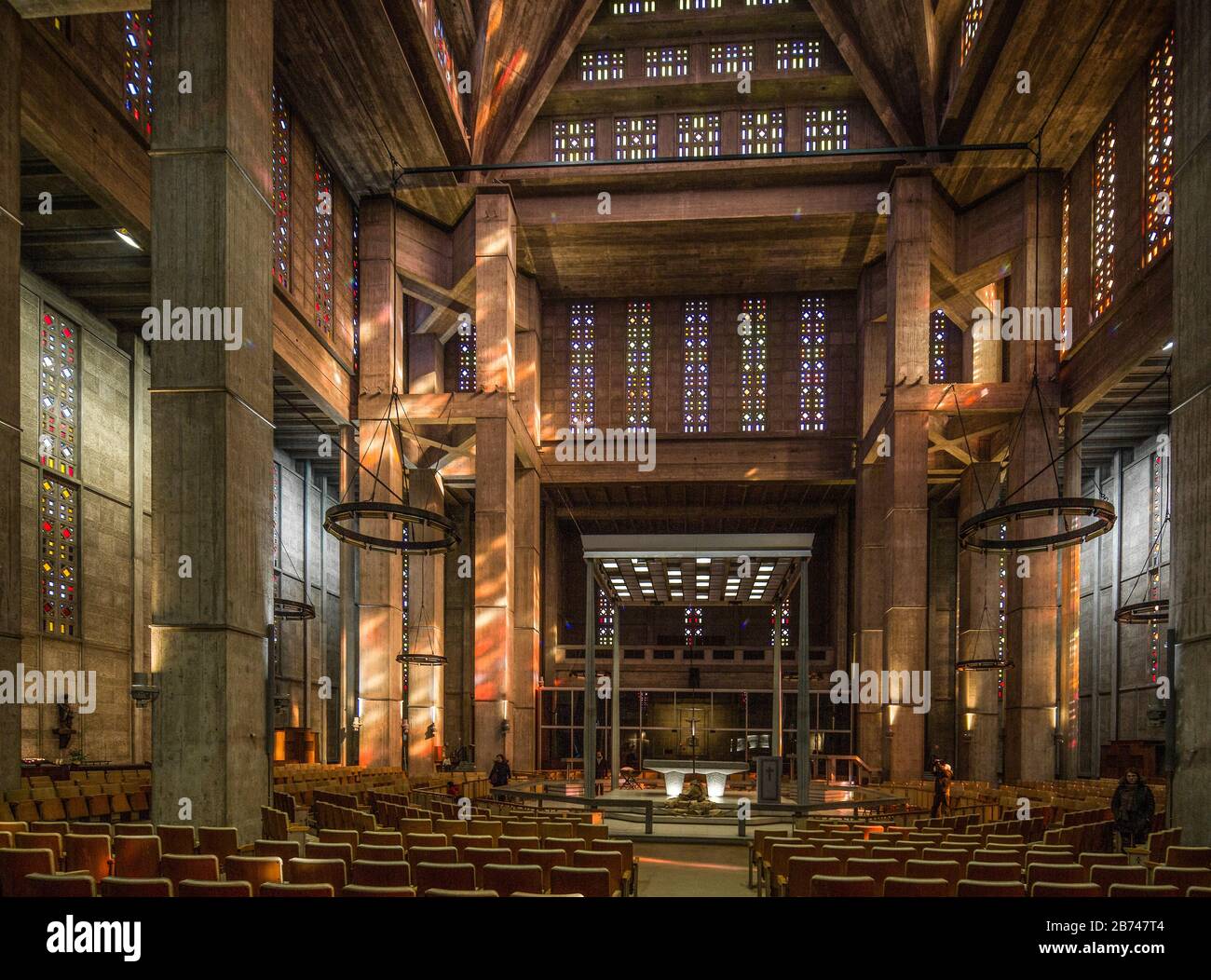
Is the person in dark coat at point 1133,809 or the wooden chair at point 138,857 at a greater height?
the wooden chair at point 138,857

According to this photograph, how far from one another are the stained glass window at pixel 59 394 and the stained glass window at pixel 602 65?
1649 centimetres

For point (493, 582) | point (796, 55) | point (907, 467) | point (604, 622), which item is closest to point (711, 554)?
point (493, 582)

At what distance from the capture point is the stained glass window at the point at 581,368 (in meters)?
35.6

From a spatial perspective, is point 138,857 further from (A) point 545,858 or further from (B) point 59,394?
(B) point 59,394

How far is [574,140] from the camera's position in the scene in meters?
30.4

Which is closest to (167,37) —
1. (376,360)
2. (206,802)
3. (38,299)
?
(206,802)

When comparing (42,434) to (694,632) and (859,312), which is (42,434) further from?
(694,632)

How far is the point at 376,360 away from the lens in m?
29.0

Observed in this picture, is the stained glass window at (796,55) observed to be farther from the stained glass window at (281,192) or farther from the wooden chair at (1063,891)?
the wooden chair at (1063,891)

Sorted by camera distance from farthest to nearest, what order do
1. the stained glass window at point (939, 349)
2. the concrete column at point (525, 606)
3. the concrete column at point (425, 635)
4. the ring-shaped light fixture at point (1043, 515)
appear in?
the stained glass window at point (939, 349) < the concrete column at point (525, 606) < the concrete column at point (425, 635) < the ring-shaped light fixture at point (1043, 515)

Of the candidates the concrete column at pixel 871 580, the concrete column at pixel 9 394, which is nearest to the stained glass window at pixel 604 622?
the concrete column at pixel 871 580

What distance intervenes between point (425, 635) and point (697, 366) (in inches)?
550

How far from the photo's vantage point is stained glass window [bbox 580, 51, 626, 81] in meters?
30.0

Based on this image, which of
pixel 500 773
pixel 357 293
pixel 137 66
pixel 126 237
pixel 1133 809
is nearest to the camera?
pixel 1133 809
